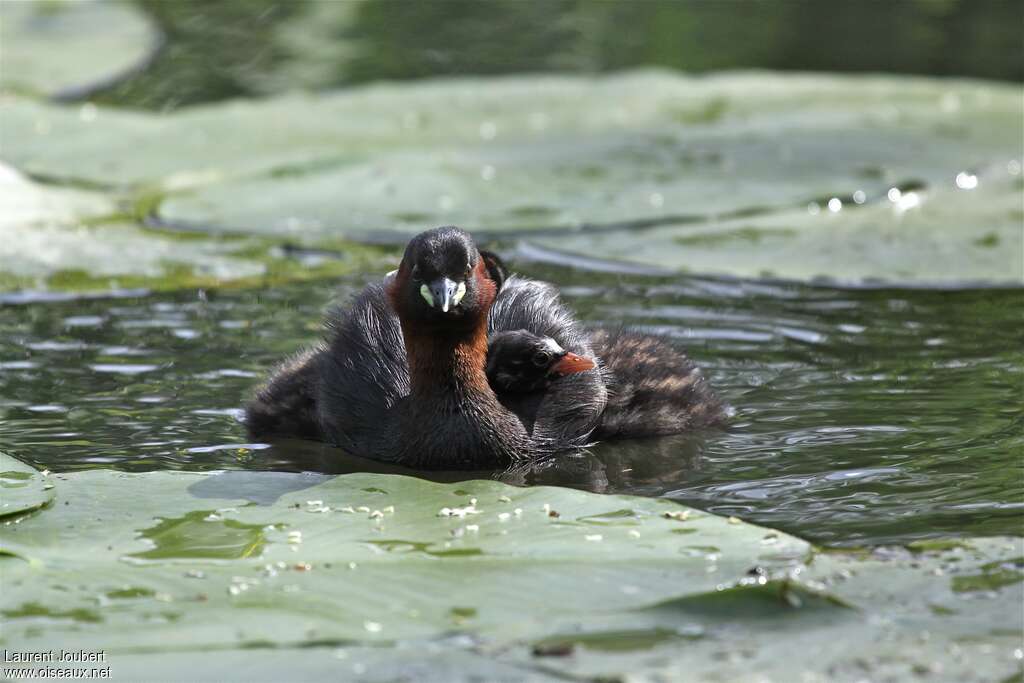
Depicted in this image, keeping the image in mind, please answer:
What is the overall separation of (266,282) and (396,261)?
833 millimetres

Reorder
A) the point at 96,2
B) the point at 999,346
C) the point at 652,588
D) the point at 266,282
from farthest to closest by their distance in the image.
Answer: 1. the point at 96,2
2. the point at 266,282
3. the point at 999,346
4. the point at 652,588

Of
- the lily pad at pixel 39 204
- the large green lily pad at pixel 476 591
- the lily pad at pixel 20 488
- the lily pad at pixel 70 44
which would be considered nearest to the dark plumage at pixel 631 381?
the large green lily pad at pixel 476 591

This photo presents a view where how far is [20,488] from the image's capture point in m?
5.16

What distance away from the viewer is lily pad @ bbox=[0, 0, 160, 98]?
→ 49.1ft

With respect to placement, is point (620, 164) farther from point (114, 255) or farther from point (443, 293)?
point (443, 293)

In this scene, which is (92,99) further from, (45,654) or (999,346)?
(45,654)

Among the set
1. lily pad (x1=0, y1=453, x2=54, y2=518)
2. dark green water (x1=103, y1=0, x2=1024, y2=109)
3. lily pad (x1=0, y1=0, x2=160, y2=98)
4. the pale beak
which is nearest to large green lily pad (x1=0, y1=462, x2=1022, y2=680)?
lily pad (x1=0, y1=453, x2=54, y2=518)

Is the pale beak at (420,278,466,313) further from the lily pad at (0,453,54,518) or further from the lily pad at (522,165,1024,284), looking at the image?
the lily pad at (522,165,1024,284)

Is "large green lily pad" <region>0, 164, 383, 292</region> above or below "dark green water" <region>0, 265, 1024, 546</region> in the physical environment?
above

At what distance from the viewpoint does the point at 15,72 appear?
15.0 m

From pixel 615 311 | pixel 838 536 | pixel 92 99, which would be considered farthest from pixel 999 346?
pixel 92 99

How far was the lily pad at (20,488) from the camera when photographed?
495cm

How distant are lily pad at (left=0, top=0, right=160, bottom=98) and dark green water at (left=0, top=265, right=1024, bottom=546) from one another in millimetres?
6734

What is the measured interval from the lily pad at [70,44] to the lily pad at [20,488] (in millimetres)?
9603
